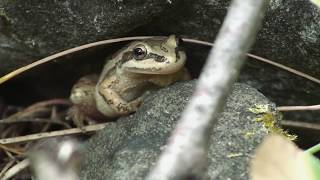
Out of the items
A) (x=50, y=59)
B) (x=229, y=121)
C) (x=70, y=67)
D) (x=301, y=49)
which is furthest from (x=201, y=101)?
(x=70, y=67)

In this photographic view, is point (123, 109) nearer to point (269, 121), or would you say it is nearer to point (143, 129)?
point (143, 129)

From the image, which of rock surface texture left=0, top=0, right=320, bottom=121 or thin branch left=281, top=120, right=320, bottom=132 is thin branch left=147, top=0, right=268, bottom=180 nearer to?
rock surface texture left=0, top=0, right=320, bottom=121

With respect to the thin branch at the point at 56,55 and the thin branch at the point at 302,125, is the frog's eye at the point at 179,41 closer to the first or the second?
the thin branch at the point at 56,55

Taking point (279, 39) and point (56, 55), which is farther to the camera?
point (56, 55)

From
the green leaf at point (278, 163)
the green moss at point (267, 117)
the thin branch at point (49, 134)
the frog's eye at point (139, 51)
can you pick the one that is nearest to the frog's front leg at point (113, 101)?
the thin branch at point (49, 134)

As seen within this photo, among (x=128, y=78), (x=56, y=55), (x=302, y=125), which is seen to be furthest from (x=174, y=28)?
(x=302, y=125)

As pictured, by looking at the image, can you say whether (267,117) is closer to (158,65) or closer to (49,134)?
(158,65)
